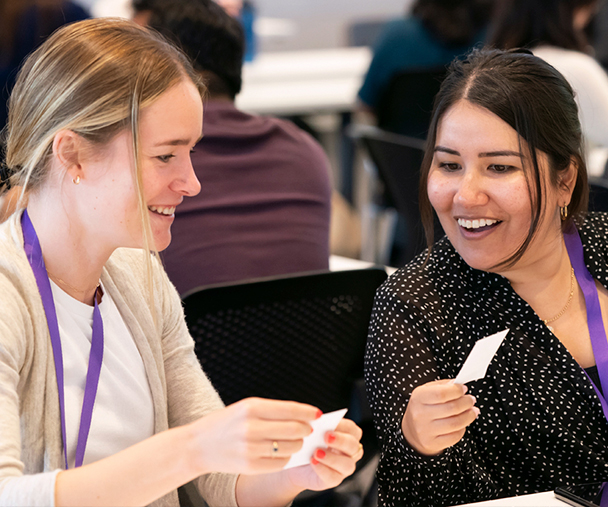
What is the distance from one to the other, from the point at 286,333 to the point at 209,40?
Result: 98 cm

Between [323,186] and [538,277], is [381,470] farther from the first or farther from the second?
[323,186]

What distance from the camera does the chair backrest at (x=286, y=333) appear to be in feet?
5.17

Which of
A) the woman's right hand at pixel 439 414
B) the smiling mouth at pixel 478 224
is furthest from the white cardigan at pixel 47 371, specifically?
the smiling mouth at pixel 478 224

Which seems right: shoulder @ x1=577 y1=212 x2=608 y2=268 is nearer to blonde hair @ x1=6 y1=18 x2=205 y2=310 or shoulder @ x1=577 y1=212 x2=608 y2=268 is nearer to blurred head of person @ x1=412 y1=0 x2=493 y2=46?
blonde hair @ x1=6 y1=18 x2=205 y2=310

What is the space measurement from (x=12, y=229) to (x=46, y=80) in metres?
0.24

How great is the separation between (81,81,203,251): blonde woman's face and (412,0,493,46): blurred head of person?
120 inches

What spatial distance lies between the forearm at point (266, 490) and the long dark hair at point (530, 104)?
606 mm

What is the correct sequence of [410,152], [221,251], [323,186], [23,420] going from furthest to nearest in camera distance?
[410,152] < [323,186] < [221,251] < [23,420]

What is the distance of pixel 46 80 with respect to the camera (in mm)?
1146

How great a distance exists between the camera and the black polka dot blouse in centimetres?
136

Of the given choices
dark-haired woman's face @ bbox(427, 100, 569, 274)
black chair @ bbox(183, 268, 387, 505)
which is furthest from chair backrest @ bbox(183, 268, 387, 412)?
dark-haired woman's face @ bbox(427, 100, 569, 274)

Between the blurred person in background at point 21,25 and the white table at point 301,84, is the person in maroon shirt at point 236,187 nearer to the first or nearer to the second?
the blurred person in background at point 21,25

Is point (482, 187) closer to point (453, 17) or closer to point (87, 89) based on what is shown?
point (87, 89)

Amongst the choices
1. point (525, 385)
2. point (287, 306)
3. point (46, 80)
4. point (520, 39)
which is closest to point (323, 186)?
point (287, 306)
